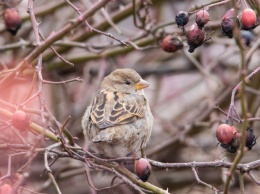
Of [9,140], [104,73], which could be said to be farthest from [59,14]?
[9,140]

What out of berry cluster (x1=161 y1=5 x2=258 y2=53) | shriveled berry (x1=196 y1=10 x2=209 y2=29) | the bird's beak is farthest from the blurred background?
shriveled berry (x1=196 y1=10 x2=209 y2=29)

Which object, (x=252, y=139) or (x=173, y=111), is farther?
(x=173, y=111)

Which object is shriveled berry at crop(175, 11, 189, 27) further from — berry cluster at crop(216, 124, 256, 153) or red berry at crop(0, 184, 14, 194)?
red berry at crop(0, 184, 14, 194)

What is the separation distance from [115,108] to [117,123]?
22 centimetres

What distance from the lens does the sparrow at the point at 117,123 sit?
14.7 feet

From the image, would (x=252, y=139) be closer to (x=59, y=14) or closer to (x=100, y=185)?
(x=100, y=185)

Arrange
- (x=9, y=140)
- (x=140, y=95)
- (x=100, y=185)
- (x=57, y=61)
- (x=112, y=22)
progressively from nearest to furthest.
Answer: (x=9, y=140)
(x=140, y=95)
(x=112, y=22)
(x=57, y=61)
(x=100, y=185)

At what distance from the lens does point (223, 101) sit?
248 inches

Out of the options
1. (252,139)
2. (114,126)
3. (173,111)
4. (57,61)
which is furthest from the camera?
(173,111)

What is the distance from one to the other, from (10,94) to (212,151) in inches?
75.8

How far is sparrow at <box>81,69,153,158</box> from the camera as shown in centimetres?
448

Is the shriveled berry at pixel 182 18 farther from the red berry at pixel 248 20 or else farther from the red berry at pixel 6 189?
the red berry at pixel 6 189

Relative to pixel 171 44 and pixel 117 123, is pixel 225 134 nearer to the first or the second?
pixel 171 44

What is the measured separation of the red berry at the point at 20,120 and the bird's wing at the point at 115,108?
4.75 ft
